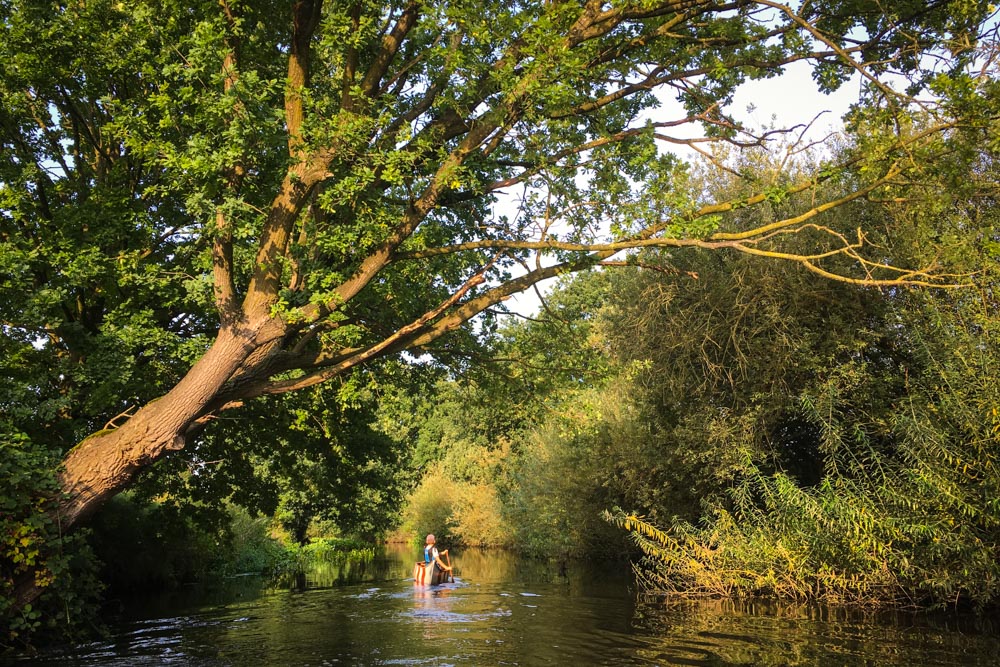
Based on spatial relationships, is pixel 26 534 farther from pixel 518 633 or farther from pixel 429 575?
pixel 429 575

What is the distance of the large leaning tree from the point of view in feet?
33.9

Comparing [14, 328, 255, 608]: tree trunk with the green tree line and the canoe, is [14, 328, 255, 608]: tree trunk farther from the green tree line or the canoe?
the canoe

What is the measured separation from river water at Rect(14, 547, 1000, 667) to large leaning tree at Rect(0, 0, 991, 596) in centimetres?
371

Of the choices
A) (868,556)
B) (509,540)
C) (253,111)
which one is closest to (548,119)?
(253,111)

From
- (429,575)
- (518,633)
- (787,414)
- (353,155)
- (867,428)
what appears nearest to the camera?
(353,155)

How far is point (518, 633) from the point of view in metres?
13.8

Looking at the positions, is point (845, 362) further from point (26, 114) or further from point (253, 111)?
point (26, 114)

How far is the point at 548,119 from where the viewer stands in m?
11.1

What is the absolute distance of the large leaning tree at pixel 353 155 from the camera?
10344 millimetres

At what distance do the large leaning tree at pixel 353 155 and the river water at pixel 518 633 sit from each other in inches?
146

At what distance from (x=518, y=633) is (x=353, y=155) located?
864 cm

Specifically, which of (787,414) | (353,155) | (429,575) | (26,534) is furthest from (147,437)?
(787,414)

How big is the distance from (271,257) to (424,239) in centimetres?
222

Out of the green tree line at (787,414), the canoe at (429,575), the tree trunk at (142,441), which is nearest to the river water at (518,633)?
the canoe at (429,575)
